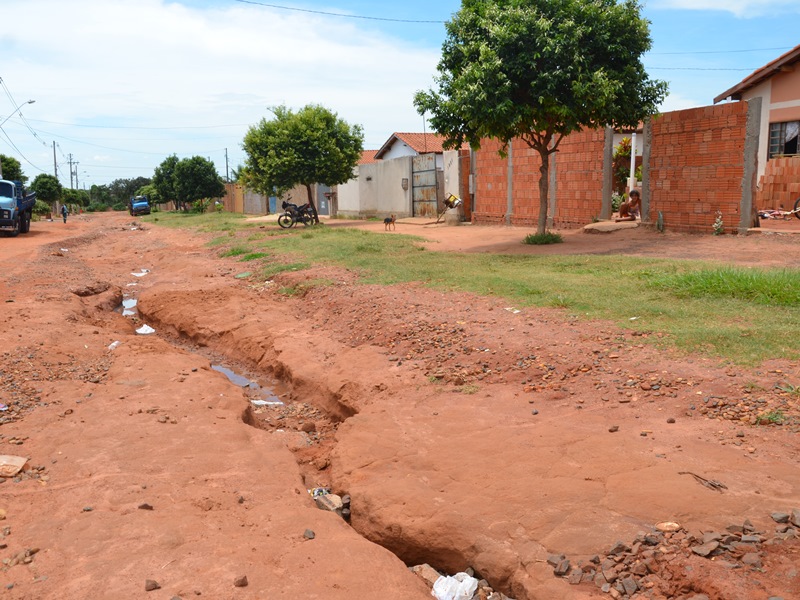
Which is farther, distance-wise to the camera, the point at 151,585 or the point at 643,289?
the point at 643,289

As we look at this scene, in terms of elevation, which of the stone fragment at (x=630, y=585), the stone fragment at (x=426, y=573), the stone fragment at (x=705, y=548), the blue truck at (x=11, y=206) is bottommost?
the stone fragment at (x=426, y=573)

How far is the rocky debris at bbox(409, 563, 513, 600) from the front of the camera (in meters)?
3.63

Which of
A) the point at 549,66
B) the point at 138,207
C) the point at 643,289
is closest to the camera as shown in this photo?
the point at 643,289

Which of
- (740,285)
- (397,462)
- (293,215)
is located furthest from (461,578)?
(293,215)

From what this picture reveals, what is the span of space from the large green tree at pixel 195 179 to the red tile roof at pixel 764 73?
38096 millimetres

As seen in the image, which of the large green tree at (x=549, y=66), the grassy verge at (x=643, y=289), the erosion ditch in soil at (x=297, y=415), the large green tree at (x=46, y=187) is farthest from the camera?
the large green tree at (x=46, y=187)

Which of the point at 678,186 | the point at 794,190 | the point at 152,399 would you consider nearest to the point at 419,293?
the point at 152,399

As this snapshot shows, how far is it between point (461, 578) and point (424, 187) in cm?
2422

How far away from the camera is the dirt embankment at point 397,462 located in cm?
339

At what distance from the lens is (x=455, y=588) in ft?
12.0

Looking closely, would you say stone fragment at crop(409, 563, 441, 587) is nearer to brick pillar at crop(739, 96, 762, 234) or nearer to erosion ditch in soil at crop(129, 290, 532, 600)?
erosion ditch in soil at crop(129, 290, 532, 600)

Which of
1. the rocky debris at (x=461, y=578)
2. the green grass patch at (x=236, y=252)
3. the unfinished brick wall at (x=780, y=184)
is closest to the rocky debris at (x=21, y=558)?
the rocky debris at (x=461, y=578)

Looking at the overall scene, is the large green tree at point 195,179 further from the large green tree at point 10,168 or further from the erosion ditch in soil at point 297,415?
the erosion ditch in soil at point 297,415

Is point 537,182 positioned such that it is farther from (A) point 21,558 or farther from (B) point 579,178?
(A) point 21,558
